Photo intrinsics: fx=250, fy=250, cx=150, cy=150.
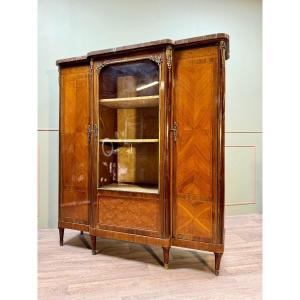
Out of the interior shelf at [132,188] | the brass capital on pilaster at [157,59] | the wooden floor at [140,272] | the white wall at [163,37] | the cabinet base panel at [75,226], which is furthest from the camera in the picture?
the white wall at [163,37]

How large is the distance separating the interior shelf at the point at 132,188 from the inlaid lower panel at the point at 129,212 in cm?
6

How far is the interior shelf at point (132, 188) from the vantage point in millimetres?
1829

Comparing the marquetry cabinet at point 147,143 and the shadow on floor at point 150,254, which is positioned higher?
the marquetry cabinet at point 147,143

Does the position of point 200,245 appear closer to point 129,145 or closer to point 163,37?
point 129,145

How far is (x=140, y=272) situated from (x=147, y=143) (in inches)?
37.0

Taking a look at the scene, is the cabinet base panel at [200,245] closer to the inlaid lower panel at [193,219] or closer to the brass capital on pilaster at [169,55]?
the inlaid lower panel at [193,219]

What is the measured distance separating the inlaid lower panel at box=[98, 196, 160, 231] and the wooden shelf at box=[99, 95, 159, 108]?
728 millimetres

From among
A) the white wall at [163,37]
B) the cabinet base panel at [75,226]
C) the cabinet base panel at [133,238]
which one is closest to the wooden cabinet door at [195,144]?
the cabinet base panel at [133,238]

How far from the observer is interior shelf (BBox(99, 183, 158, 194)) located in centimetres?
183

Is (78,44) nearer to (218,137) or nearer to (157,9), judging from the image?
(157,9)

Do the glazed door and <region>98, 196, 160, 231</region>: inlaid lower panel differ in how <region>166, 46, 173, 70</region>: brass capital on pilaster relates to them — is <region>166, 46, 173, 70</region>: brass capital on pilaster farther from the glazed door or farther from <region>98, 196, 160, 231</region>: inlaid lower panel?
<region>98, 196, 160, 231</region>: inlaid lower panel

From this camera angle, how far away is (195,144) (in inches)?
66.2
